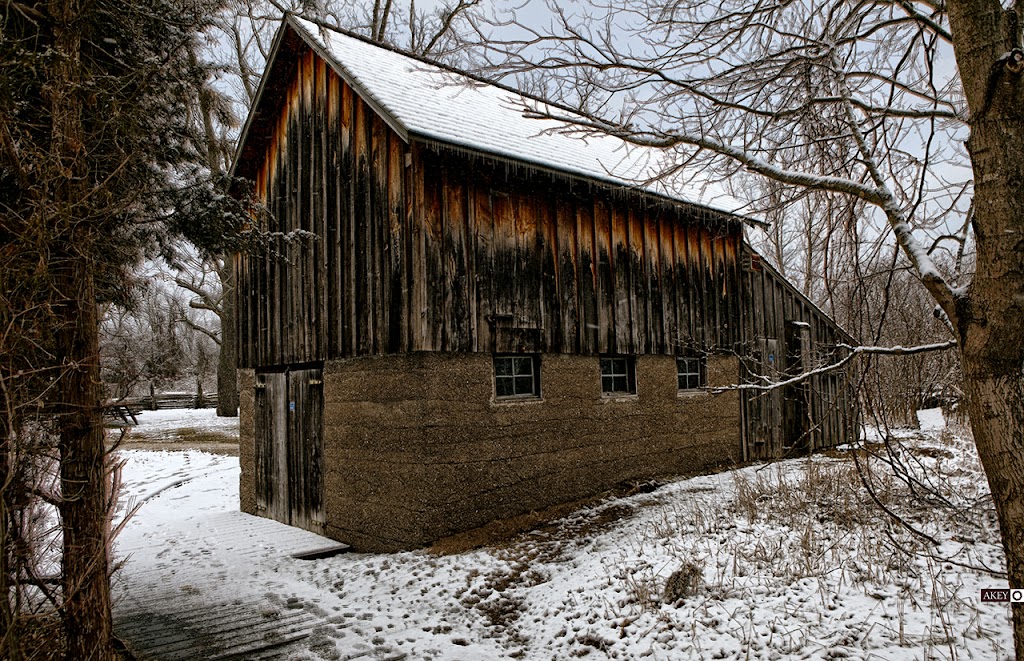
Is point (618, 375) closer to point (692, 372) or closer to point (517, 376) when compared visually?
point (692, 372)

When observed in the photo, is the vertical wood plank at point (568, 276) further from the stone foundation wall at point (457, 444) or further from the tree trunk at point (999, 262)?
the tree trunk at point (999, 262)

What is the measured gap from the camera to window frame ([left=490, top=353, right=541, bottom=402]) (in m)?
8.96

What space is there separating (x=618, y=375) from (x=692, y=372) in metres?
2.31

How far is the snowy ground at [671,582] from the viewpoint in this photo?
482cm

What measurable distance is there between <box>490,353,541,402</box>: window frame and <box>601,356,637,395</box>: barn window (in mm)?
1631

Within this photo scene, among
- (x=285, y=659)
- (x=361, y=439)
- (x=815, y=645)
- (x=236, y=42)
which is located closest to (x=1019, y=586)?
(x=815, y=645)

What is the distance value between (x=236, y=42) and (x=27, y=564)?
77.8 feet

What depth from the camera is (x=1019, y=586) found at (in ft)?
10.1

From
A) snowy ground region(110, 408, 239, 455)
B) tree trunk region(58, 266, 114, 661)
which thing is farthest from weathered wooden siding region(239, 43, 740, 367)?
snowy ground region(110, 408, 239, 455)

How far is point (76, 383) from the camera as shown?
4.57 metres

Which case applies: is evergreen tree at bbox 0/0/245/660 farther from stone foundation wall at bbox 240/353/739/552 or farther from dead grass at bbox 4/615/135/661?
stone foundation wall at bbox 240/353/739/552

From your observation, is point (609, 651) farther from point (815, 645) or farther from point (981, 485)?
point (981, 485)

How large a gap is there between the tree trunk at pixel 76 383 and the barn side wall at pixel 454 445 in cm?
383

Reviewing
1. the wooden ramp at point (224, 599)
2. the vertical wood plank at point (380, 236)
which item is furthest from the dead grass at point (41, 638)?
the vertical wood plank at point (380, 236)
